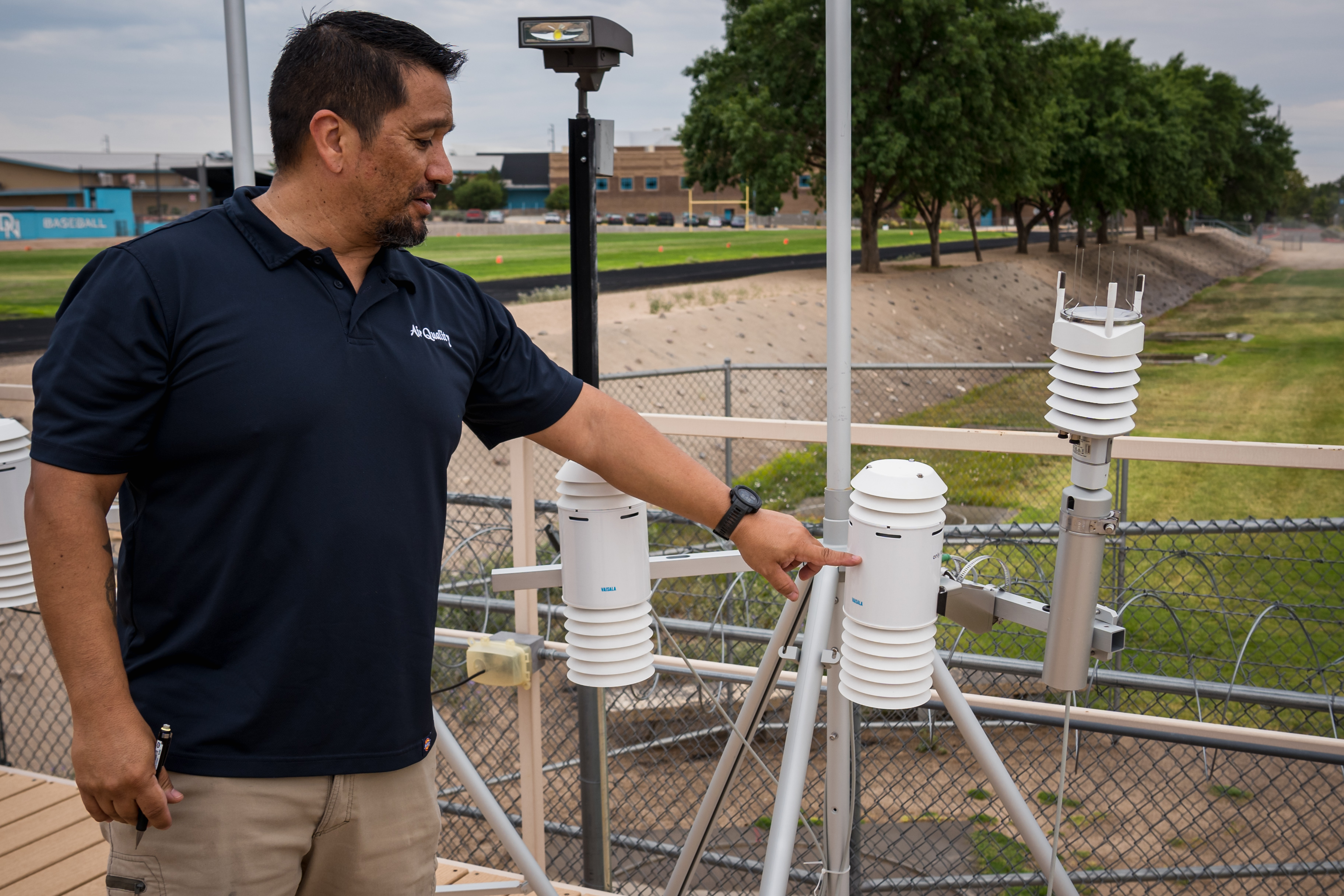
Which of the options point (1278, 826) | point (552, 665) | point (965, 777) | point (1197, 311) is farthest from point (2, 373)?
point (1197, 311)

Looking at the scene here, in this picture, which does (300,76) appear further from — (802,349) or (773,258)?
(773,258)

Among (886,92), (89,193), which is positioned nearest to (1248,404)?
(886,92)

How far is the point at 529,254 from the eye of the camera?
51094 mm

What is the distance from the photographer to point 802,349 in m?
24.1

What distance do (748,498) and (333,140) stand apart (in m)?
1.08

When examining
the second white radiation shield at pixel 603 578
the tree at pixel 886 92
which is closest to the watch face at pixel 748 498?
the second white radiation shield at pixel 603 578

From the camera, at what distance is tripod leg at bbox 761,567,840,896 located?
2121 mm

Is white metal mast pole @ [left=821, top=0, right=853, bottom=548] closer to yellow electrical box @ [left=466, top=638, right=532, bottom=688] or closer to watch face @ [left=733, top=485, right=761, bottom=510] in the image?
watch face @ [left=733, top=485, right=761, bottom=510]

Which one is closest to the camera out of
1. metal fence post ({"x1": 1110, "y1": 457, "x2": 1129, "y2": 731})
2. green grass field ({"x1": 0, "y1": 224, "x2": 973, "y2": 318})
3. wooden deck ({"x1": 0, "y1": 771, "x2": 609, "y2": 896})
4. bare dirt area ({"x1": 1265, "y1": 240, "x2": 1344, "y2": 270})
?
wooden deck ({"x1": 0, "y1": 771, "x2": 609, "y2": 896})

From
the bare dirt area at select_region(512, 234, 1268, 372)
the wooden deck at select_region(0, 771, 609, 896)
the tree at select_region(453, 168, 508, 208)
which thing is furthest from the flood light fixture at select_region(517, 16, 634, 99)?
the tree at select_region(453, 168, 508, 208)

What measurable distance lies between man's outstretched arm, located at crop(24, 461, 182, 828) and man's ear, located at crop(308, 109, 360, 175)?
0.63 metres

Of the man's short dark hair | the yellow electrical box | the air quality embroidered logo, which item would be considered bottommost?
the yellow electrical box

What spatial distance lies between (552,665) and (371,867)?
5.55 meters

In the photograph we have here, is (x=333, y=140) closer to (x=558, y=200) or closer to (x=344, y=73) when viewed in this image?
(x=344, y=73)
